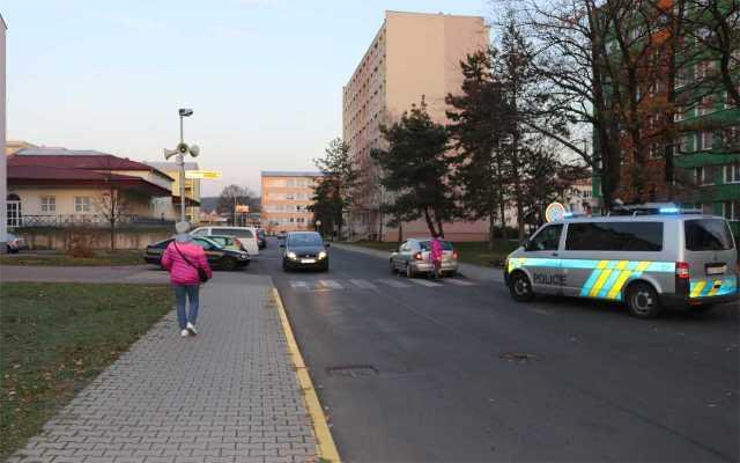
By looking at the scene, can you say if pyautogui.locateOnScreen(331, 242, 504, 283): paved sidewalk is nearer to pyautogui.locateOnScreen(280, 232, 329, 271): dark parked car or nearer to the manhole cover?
pyautogui.locateOnScreen(280, 232, 329, 271): dark parked car

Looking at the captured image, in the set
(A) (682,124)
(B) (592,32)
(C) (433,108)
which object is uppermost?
(C) (433,108)

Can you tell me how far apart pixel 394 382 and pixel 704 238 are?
8.01 meters

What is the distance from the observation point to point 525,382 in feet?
24.5

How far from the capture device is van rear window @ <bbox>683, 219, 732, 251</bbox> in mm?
12375

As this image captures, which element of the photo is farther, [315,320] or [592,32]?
[592,32]

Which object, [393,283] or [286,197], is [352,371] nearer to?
[393,283]

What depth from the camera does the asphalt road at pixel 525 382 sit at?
17.3ft

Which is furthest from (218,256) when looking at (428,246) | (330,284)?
(428,246)

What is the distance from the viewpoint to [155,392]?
6676 mm

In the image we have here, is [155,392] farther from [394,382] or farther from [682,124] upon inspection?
[682,124]

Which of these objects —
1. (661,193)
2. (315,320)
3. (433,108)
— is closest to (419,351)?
(315,320)

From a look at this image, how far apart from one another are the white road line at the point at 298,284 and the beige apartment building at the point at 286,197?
138m

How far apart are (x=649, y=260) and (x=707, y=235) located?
1.18 meters

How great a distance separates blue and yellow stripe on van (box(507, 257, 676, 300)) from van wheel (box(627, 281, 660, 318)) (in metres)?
0.21
